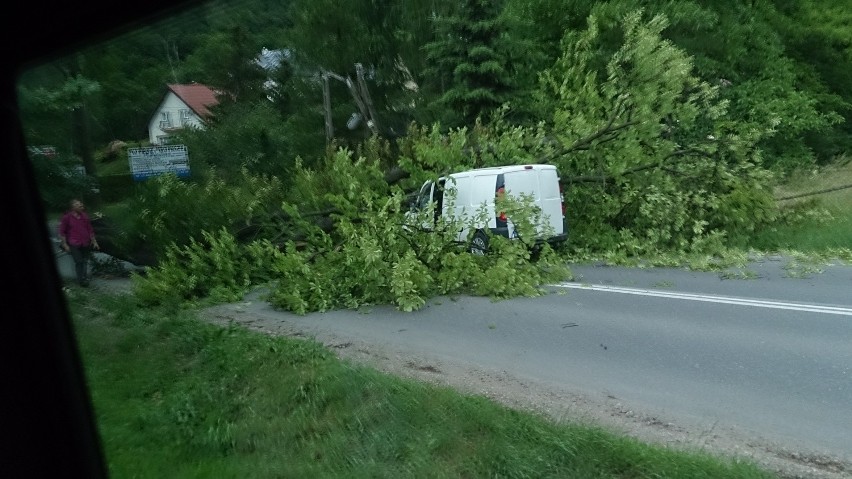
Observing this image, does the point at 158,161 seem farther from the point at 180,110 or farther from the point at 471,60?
the point at 471,60

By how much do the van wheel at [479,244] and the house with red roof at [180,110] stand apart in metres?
4.87

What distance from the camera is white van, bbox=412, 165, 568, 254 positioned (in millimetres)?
11031

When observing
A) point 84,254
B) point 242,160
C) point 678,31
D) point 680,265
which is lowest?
point 680,265

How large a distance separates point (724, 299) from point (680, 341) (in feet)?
7.77

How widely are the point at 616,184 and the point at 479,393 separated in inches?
326

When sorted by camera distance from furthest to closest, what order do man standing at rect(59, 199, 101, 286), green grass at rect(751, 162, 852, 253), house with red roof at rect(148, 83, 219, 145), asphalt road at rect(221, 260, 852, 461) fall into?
green grass at rect(751, 162, 852, 253)
house with red roof at rect(148, 83, 219, 145)
man standing at rect(59, 199, 101, 286)
asphalt road at rect(221, 260, 852, 461)

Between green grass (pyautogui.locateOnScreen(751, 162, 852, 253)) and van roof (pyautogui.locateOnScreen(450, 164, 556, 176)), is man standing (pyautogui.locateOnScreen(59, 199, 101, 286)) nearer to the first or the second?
van roof (pyautogui.locateOnScreen(450, 164, 556, 176))

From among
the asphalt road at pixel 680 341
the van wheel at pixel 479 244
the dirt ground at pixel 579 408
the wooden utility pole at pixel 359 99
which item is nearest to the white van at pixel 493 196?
the van wheel at pixel 479 244

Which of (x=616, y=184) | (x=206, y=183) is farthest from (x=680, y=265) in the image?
(x=206, y=183)

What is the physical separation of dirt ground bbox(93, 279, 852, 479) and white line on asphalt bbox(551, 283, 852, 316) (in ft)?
13.4

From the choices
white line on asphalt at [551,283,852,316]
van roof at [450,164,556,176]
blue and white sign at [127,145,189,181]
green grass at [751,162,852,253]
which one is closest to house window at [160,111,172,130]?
blue and white sign at [127,145,189,181]

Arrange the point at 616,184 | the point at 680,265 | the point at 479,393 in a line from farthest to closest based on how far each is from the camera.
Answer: the point at 616,184
the point at 680,265
the point at 479,393

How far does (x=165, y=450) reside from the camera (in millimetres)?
5188

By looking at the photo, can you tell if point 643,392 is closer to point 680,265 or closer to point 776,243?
point 680,265
